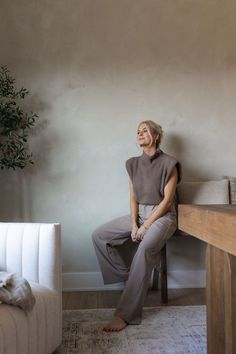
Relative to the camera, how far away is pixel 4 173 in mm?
3162

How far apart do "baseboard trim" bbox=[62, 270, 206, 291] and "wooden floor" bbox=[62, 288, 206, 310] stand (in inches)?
2.9

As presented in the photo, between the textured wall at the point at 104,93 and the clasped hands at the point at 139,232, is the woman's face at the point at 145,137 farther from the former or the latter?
the clasped hands at the point at 139,232

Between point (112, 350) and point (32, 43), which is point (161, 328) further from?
point (32, 43)

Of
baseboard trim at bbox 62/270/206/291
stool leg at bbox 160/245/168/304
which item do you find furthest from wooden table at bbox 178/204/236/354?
baseboard trim at bbox 62/270/206/291

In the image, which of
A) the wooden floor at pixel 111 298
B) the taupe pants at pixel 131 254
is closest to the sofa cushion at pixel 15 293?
the taupe pants at pixel 131 254

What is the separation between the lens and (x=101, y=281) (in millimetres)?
3189

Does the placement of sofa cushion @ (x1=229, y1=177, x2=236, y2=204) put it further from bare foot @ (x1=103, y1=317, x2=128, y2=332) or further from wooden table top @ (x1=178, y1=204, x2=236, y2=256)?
wooden table top @ (x1=178, y1=204, x2=236, y2=256)

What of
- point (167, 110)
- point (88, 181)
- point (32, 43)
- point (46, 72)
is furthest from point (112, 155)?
point (32, 43)

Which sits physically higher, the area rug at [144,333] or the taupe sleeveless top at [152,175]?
the taupe sleeveless top at [152,175]

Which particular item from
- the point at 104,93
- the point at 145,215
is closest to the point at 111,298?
the point at 145,215

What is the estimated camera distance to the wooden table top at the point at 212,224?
111cm

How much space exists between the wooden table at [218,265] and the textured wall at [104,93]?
5.45 ft

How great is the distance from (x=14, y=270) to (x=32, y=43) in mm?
2067

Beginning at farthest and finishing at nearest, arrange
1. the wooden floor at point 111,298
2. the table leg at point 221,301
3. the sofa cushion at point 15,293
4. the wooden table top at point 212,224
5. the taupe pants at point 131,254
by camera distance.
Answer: the wooden floor at point 111,298
the taupe pants at point 131,254
the sofa cushion at point 15,293
the table leg at point 221,301
the wooden table top at point 212,224
